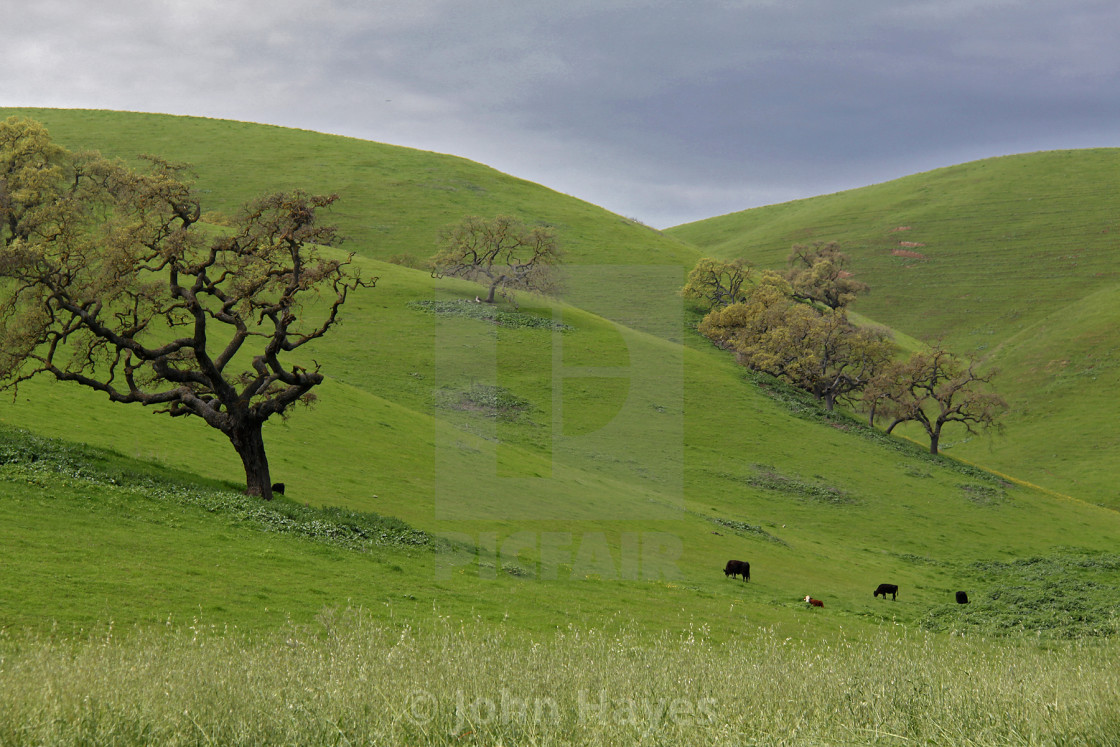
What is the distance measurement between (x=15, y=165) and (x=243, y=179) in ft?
198

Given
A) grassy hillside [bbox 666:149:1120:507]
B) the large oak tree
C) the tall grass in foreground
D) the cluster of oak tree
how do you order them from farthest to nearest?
1. grassy hillside [bbox 666:149:1120:507]
2. the cluster of oak tree
3. the large oak tree
4. the tall grass in foreground

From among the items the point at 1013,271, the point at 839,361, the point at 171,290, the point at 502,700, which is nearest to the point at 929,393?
the point at 839,361

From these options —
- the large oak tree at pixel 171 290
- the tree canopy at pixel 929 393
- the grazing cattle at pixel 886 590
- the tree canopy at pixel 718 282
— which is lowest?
the grazing cattle at pixel 886 590

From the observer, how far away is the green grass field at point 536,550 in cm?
930

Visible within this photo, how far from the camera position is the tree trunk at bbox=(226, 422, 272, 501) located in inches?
1003

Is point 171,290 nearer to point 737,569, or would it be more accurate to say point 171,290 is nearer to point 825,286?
point 737,569

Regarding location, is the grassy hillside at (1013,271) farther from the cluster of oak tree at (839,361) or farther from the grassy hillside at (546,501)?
the grassy hillside at (546,501)

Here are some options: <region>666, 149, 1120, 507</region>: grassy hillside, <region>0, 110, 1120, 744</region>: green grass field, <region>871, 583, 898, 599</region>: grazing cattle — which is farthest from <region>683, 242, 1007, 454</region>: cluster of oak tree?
<region>871, 583, 898, 599</region>: grazing cattle

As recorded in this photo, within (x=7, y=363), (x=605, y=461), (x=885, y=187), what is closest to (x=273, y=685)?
(x=7, y=363)

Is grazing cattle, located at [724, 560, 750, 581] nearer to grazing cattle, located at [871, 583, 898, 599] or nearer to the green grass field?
the green grass field

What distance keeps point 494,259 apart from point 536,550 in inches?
2319

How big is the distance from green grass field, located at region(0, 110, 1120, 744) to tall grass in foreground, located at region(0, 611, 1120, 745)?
62 mm

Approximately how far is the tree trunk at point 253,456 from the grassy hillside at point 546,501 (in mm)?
2207

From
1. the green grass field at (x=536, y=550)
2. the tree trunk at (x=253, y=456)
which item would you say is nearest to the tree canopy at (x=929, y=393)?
the green grass field at (x=536, y=550)
